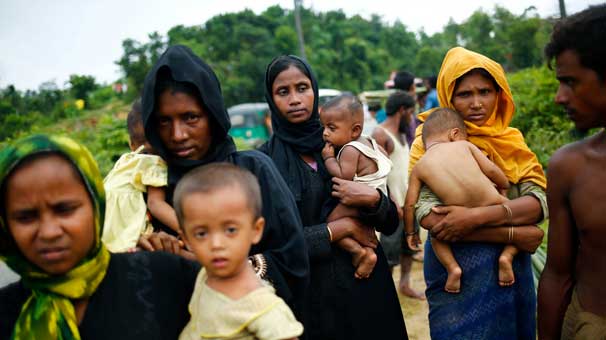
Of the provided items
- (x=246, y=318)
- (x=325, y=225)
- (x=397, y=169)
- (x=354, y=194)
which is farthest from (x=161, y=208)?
(x=397, y=169)

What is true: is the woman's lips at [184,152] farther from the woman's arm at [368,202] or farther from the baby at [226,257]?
the woman's arm at [368,202]

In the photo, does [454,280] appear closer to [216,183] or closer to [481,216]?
[481,216]

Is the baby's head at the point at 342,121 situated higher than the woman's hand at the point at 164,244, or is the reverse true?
the baby's head at the point at 342,121

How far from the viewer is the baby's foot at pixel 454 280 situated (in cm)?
255

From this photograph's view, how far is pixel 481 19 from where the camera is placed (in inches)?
1613

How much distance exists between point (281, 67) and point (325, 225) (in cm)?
93

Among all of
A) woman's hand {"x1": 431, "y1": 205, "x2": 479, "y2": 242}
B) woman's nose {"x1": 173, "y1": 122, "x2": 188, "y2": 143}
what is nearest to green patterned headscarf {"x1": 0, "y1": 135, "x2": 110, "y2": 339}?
woman's nose {"x1": 173, "y1": 122, "x2": 188, "y2": 143}

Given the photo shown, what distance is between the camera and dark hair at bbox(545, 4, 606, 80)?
1.80 metres

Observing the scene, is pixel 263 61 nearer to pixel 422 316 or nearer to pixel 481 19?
pixel 481 19

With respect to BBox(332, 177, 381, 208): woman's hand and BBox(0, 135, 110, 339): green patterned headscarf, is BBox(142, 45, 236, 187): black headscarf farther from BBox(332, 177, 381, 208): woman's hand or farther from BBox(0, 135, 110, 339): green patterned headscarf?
BBox(332, 177, 381, 208): woman's hand

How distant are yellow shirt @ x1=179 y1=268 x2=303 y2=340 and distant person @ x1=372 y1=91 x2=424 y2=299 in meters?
3.94

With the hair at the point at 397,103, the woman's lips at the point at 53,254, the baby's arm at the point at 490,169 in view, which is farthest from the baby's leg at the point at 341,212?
the hair at the point at 397,103

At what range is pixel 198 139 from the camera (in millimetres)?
2143

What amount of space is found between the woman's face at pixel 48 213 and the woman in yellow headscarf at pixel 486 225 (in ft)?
5.51
